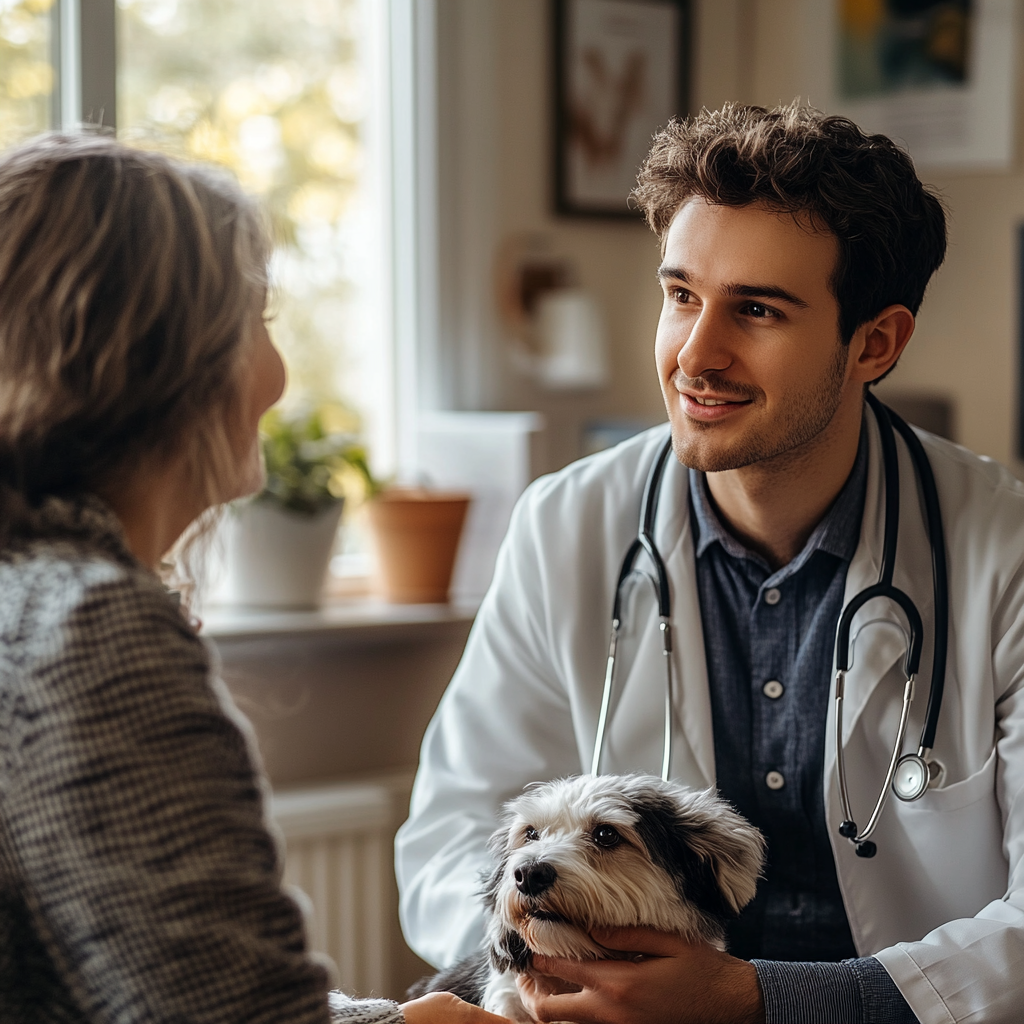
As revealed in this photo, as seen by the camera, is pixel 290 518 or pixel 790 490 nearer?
pixel 790 490

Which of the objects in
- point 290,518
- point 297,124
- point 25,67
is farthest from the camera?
point 297,124

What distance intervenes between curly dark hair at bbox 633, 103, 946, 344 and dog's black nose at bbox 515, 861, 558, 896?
719 millimetres

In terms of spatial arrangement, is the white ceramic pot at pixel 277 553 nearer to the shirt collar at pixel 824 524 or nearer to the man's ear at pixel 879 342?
the shirt collar at pixel 824 524

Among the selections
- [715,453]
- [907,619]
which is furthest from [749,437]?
[907,619]

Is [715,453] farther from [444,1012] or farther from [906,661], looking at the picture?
[444,1012]

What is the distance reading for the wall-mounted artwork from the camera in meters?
2.70

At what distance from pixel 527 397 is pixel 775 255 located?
54.7 inches

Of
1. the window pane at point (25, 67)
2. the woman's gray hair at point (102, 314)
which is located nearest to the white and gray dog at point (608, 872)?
the woman's gray hair at point (102, 314)

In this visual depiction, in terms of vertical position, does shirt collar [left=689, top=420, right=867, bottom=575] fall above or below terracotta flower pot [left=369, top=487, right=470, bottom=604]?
above

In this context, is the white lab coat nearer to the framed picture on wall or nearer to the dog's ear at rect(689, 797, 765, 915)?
the dog's ear at rect(689, 797, 765, 915)

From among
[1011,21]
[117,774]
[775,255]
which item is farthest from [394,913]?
[1011,21]

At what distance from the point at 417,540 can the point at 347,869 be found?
25.3 inches

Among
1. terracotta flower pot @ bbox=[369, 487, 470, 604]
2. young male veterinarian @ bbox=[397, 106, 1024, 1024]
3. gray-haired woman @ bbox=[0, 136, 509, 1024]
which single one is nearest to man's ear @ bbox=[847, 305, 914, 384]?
young male veterinarian @ bbox=[397, 106, 1024, 1024]

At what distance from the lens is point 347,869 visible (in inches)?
93.7
